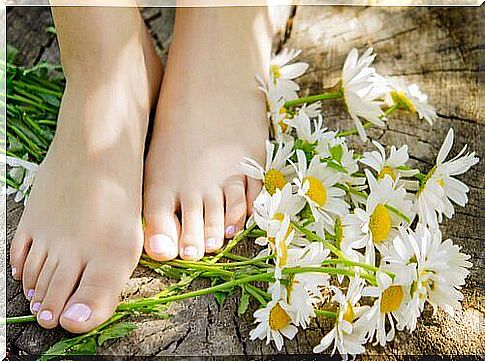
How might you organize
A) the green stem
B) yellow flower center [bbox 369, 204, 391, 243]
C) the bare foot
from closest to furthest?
1. yellow flower center [bbox 369, 204, 391, 243]
2. the bare foot
3. the green stem

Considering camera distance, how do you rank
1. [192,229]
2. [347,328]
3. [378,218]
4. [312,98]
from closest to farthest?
1. [347,328]
2. [378,218]
3. [192,229]
4. [312,98]

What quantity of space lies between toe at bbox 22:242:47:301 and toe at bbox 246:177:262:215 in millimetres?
302

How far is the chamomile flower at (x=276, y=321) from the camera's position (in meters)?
1.11

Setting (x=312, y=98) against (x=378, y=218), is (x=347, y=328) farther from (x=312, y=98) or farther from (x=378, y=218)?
(x=312, y=98)

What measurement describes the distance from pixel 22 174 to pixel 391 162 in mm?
561

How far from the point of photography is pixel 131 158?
131 centimetres

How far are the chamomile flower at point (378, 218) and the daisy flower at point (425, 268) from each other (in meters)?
0.05

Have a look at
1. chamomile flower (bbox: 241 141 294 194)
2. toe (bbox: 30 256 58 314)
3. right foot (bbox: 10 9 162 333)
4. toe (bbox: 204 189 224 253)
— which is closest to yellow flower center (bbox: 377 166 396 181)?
chamomile flower (bbox: 241 141 294 194)

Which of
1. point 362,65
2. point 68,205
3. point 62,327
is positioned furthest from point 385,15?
point 62,327

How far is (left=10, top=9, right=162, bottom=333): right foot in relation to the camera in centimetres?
121

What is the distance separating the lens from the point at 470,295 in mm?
1260

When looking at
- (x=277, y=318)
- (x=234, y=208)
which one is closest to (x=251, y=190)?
(x=234, y=208)

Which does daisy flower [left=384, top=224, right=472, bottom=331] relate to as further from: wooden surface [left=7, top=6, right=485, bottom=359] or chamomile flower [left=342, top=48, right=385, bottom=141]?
chamomile flower [left=342, top=48, right=385, bottom=141]

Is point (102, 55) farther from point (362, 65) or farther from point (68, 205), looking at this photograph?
point (362, 65)
